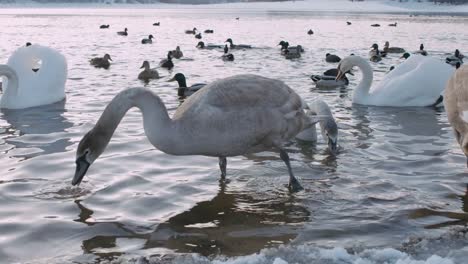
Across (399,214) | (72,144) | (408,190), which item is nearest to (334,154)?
(408,190)

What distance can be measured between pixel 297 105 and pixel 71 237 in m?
2.89

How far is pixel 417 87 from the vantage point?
12742mm

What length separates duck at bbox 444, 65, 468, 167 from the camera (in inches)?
260

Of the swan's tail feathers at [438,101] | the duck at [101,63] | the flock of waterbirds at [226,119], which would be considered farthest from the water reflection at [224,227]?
the duck at [101,63]

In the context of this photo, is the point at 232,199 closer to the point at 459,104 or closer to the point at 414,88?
the point at 459,104

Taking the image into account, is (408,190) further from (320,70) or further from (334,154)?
(320,70)

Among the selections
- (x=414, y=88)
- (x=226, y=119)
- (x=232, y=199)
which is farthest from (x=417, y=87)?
(x=226, y=119)

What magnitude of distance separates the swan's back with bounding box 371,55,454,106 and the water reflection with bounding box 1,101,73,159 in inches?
263

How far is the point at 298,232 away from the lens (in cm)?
553

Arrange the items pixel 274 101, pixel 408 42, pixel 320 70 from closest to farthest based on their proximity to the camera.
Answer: pixel 274 101, pixel 320 70, pixel 408 42

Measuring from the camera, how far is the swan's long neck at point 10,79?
12.3 meters

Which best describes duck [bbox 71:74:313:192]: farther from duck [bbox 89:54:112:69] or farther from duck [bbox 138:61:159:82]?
duck [bbox 89:54:112:69]

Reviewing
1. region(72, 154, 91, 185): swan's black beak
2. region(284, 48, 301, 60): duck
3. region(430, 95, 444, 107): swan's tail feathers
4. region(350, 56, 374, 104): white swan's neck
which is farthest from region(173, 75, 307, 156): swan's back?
region(284, 48, 301, 60): duck

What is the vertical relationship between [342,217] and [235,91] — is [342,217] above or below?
below
